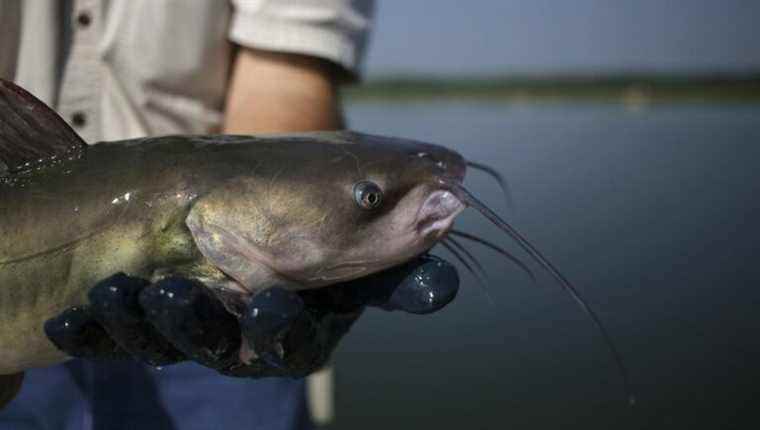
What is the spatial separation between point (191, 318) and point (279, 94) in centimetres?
118

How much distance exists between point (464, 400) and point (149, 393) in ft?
16.1

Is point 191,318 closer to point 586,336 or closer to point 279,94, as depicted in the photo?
point 279,94

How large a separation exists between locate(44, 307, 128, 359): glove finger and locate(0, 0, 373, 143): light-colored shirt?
977mm

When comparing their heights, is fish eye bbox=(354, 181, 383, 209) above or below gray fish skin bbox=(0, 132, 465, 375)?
above

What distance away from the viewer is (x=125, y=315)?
5.67 feet

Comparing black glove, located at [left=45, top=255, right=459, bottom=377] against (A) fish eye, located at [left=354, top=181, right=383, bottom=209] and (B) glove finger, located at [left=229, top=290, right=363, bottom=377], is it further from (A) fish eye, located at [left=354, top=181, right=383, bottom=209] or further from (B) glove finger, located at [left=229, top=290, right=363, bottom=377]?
(A) fish eye, located at [left=354, top=181, right=383, bottom=209]

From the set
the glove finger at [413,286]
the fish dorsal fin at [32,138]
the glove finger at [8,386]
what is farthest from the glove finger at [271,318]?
the glove finger at [8,386]

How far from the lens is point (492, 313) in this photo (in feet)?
29.0

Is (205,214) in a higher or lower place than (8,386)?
higher

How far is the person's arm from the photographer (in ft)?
8.93

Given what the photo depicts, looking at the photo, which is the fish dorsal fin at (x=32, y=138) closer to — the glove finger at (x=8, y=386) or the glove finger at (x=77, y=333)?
the glove finger at (x=77, y=333)

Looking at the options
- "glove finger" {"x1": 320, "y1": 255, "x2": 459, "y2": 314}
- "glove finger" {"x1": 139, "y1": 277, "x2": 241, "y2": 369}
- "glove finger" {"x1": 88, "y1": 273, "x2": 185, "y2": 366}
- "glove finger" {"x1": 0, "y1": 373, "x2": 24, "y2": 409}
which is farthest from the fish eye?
"glove finger" {"x1": 0, "y1": 373, "x2": 24, "y2": 409}

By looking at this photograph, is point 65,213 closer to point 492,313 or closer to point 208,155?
point 208,155

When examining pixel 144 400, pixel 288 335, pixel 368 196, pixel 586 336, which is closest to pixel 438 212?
pixel 368 196
